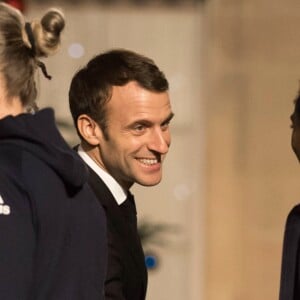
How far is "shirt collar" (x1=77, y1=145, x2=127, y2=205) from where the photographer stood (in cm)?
327

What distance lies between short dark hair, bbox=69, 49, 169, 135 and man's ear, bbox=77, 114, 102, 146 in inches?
0.5

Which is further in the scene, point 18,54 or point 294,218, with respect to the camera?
point 294,218

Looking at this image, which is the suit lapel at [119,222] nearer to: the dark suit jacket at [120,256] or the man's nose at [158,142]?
the dark suit jacket at [120,256]

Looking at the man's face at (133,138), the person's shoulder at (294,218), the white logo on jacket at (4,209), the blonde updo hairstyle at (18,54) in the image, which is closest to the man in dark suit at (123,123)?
the man's face at (133,138)

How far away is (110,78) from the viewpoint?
3.35 meters

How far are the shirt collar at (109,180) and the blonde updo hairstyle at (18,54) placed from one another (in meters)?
0.65

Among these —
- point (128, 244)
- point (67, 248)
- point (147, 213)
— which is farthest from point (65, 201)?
point (147, 213)

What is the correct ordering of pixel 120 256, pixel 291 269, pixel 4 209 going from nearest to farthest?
pixel 4 209 → pixel 120 256 → pixel 291 269

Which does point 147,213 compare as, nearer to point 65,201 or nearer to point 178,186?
point 178,186

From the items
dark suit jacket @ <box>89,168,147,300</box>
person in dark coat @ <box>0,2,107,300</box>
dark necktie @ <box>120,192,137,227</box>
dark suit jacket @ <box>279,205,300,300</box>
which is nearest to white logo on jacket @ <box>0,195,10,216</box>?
person in dark coat @ <box>0,2,107,300</box>

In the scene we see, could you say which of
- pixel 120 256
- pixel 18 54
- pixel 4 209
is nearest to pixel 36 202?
pixel 4 209

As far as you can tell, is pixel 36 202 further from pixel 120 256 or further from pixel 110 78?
pixel 110 78

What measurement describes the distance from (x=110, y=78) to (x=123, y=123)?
139 mm

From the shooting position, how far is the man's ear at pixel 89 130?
131 inches
